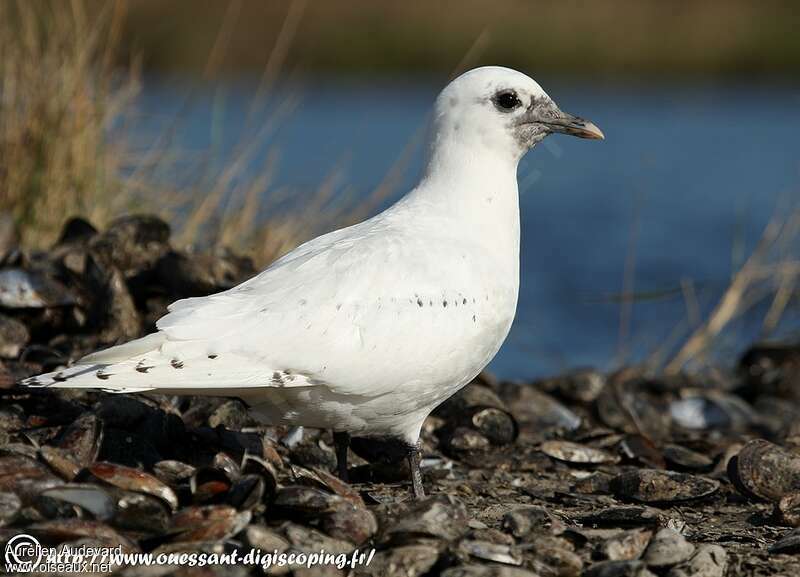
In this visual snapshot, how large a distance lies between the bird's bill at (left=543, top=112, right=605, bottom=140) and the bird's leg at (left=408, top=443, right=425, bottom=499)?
4.97 ft

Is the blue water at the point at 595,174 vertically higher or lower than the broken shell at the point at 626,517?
higher

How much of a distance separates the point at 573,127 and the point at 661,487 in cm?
158

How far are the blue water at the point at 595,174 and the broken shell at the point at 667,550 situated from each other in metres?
4.34

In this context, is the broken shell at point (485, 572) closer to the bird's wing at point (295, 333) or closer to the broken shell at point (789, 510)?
the bird's wing at point (295, 333)

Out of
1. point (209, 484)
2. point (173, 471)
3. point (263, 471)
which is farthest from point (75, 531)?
point (173, 471)

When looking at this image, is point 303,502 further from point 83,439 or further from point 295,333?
point 83,439

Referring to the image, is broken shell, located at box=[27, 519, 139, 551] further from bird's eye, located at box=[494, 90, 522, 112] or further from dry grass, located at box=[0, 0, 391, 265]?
dry grass, located at box=[0, 0, 391, 265]

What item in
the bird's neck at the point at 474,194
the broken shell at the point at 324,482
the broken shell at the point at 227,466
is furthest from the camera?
the bird's neck at the point at 474,194

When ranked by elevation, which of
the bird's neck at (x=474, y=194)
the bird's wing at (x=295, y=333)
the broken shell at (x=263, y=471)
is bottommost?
the broken shell at (x=263, y=471)

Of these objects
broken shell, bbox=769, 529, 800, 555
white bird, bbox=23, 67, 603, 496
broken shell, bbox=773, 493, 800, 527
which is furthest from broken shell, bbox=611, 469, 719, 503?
white bird, bbox=23, 67, 603, 496

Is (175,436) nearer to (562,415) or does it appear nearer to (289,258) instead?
(289,258)

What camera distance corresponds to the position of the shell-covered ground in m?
3.85

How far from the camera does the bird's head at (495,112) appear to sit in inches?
205

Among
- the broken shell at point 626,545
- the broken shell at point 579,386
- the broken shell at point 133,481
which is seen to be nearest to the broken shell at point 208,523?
the broken shell at point 133,481
